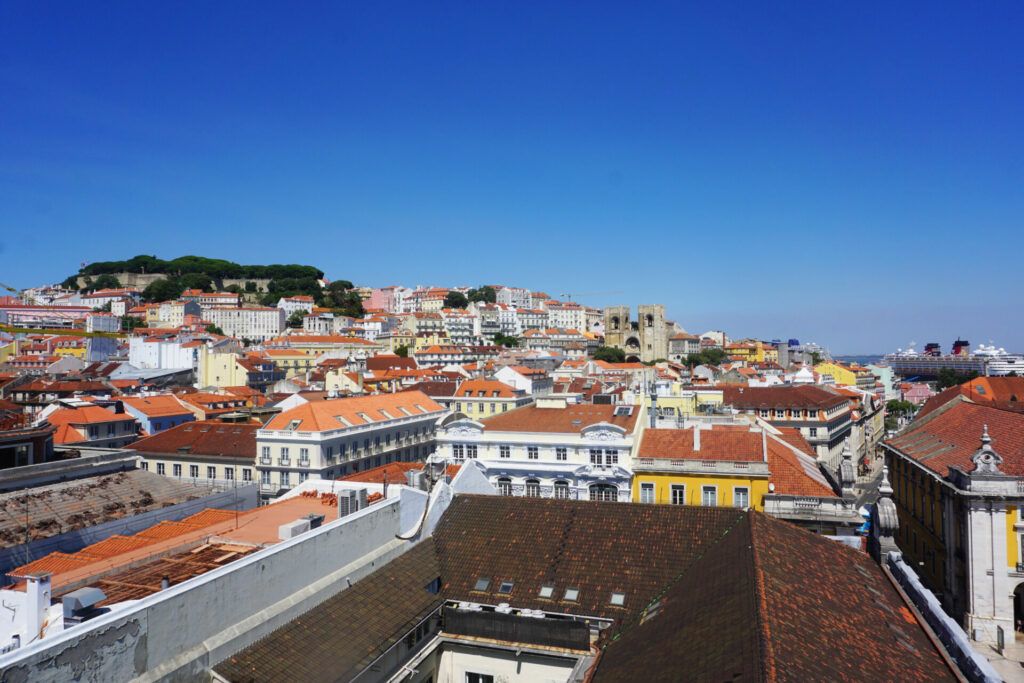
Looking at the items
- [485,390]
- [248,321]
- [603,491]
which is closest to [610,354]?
[248,321]

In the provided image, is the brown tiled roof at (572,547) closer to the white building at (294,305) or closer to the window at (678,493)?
the window at (678,493)

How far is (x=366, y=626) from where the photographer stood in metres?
14.5

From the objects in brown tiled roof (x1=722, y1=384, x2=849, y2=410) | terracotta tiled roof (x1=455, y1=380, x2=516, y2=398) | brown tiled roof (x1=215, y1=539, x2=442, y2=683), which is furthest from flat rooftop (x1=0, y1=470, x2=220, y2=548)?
brown tiled roof (x1=722, y1=384, x2=849, y2=410)

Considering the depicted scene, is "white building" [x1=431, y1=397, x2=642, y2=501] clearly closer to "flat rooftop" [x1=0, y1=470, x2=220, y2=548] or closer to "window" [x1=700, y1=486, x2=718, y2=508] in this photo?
"window" [x1=700, y1=486, x2=718, y2=508]

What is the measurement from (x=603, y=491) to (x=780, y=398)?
1370 inches

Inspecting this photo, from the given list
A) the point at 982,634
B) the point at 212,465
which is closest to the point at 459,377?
the point at 212,465

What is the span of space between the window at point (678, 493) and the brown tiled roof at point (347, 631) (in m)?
16.6

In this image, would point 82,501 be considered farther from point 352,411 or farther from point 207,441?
point 352,411

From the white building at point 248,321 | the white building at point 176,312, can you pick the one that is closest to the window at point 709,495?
the white building at point 248,321

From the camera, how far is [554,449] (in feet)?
116

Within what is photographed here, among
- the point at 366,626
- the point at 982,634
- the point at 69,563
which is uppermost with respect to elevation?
the point at 69,563

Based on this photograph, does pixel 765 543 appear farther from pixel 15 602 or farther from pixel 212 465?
pixel 212 465

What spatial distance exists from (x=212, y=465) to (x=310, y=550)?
117 ft

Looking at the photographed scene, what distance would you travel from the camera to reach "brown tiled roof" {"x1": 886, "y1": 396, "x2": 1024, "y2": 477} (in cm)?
2580
